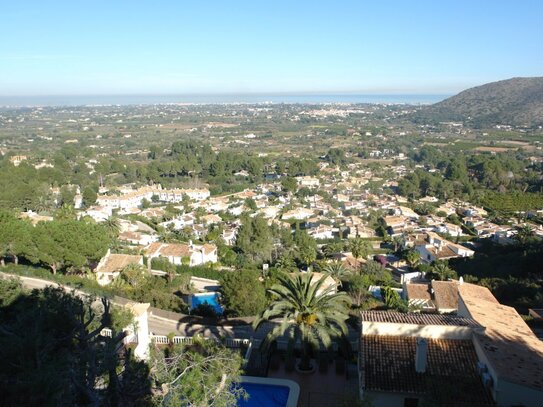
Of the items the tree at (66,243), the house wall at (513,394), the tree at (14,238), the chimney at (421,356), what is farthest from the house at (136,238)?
the house wall at (513,394)

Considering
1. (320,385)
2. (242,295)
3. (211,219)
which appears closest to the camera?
(320,385)

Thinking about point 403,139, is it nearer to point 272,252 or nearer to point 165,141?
point 165,141

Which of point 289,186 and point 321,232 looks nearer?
point 321,232

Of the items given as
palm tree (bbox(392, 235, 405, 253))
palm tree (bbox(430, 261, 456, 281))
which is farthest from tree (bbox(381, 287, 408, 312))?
palm tree (bbox(392, 235, 405, 253))

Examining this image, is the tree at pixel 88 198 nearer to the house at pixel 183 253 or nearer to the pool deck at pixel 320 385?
the house at pixel 183 253

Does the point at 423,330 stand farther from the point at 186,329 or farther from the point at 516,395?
the point at 186,329

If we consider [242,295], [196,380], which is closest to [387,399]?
[196,380]
